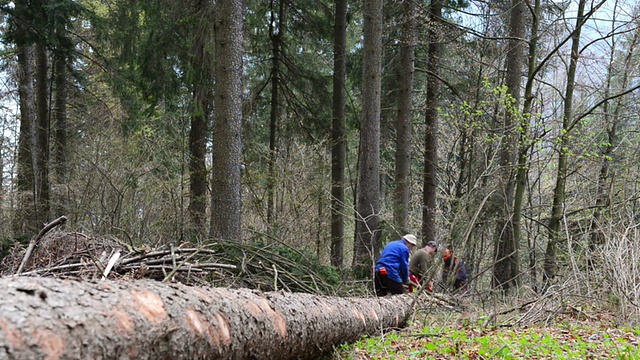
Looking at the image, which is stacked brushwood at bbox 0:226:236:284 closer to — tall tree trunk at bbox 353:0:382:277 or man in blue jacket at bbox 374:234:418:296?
man in blue jacket at bbox 374:234:418:296

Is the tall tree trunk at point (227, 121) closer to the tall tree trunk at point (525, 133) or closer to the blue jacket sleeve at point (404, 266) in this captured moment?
the blue jacket sleeve at point (404, 266)

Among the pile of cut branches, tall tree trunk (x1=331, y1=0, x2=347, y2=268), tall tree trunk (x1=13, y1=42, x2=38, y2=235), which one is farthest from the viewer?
tall tree trunk (x1=331, y1=0, x2=347, y2=268)

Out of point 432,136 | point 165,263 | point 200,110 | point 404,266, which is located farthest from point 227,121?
point 432,136

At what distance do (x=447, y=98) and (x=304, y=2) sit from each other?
5009mm

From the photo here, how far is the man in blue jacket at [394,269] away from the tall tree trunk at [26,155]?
8.83m

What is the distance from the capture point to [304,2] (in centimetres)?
1477

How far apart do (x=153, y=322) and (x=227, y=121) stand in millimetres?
5959

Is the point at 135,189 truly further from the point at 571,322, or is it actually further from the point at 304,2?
the point at 571,322

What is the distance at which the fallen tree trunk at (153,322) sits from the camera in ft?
7.06

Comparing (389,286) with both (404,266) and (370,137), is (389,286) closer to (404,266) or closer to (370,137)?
(404,266)

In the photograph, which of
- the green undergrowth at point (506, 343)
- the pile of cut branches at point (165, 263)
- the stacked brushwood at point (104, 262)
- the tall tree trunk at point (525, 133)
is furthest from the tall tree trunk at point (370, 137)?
the stacked brushwood at point (104, 262)

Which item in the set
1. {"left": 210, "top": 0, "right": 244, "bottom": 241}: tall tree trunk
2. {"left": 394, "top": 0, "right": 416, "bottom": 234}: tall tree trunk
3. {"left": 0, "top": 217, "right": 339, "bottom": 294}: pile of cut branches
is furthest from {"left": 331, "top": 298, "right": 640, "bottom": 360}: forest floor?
{"left": 394, "top": 0, "right": 416, "bottom": 234}: tall tree trunk

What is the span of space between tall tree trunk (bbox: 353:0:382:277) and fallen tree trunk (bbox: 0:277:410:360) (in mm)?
6560

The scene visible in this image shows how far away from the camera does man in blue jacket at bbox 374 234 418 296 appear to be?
8.65 meters
